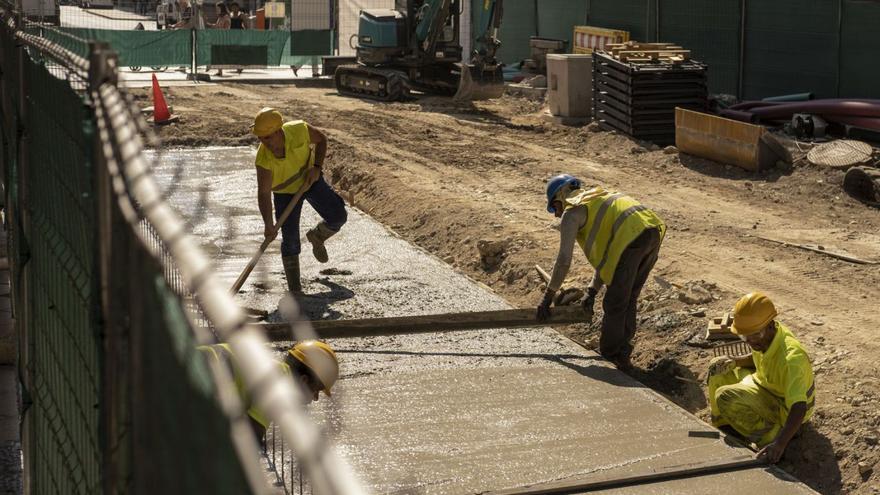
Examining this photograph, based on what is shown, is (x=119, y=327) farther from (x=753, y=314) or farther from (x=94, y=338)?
(x=753, y=314)

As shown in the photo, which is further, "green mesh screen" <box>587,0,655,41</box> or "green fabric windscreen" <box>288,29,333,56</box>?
"green fabric windscreen" <box>288,29,333,56</box>

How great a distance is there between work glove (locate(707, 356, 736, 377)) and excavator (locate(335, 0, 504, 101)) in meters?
17.0

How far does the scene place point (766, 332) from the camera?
23.7 ft

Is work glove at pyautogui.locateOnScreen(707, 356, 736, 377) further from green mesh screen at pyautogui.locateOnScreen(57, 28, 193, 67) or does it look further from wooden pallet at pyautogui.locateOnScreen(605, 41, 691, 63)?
green mesh screen at pyautogui.locateOnScreen(57, 28, 193, 67)

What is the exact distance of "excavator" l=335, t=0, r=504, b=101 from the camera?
25.0m

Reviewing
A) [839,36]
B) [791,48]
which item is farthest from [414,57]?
[839,36]

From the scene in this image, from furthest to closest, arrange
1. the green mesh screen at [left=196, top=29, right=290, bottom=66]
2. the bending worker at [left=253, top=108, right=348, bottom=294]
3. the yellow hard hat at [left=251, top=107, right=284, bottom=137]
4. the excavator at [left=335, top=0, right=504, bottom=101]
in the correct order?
the green mesh screen at [left=196, top=29, right=290, bottom=66]
the excavator at [left=335, top=0, right=504, bottom=101]
the bending worker at [left=253, top=108, right=348, bottom=294]
the yellow hard hat at [left=251, top=107, right=284, bottom=137]

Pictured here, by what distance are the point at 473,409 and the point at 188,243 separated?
650 cm

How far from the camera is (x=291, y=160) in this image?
1027cm

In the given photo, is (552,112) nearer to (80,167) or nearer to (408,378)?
(408,378)

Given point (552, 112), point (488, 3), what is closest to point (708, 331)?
point (552, 112)

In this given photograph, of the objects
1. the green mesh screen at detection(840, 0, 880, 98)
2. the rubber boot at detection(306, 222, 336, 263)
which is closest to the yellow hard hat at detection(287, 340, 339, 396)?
the rubber boot at detection(306, 222, 336, 263)

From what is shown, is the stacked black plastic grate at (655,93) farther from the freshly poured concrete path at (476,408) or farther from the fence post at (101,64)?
the fence post at (101,64)

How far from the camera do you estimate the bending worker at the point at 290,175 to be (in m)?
9.96
